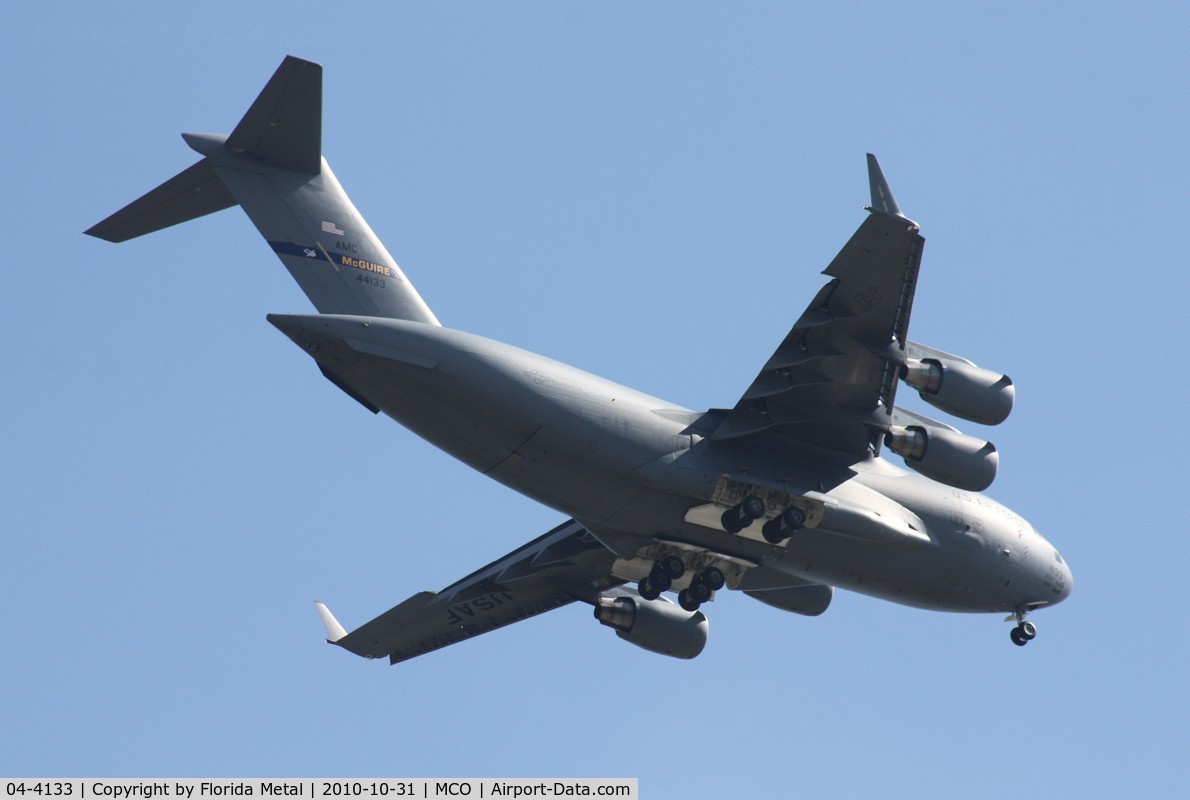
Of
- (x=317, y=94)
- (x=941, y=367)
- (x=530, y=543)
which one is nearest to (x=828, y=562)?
(x=941, y=367)

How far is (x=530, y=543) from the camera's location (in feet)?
62.0

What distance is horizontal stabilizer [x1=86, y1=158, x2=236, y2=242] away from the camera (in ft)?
50.5

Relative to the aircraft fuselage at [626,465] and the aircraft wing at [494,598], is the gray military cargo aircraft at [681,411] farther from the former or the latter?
the aircraft wing at [494,598]

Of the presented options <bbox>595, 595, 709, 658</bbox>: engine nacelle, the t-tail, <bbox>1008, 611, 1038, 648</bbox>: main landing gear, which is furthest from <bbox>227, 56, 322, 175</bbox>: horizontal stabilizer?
<bbox>1008, 611, 1038, 648</bbox>: main landing gear

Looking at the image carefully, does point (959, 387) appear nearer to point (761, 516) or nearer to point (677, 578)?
point (761, 516)

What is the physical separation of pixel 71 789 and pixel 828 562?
765 centimetres

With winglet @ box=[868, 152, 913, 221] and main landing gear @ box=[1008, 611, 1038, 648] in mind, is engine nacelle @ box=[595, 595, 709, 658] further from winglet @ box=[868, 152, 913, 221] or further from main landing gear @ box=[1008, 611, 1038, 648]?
winglet @ box=[868, 152, 913, 221]

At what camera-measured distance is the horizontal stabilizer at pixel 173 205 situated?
50.5ft

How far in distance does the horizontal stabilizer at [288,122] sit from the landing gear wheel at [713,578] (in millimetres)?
5651

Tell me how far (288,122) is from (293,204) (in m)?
0.77

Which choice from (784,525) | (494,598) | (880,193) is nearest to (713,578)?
(784,525)

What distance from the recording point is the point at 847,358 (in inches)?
599

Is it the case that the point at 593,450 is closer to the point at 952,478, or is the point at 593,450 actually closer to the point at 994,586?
the point at 952,478

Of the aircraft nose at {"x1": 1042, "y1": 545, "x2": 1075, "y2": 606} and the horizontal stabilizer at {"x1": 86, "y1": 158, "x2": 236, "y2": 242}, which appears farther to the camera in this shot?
the aircraft nose at {"x1": 1042, "y1": 545, "x2": 1075, "y2": 606}
